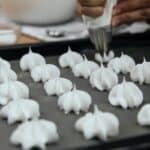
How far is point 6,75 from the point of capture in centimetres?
108

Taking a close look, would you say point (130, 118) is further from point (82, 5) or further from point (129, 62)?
point (82, 5)

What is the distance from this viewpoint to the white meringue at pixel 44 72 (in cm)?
109

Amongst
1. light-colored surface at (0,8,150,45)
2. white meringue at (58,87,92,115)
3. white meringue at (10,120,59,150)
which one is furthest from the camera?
light-colored surface at (0,8,150,45)

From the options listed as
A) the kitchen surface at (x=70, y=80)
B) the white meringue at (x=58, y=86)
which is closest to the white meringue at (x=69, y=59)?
the kitchen surface at (x=70, y=80)

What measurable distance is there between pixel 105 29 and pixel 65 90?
24 cm

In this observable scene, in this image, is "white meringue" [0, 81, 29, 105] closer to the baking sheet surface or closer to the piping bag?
the baking sheet surface

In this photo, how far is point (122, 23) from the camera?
1400 mm

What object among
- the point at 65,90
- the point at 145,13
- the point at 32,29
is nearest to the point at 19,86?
the point at 65,90

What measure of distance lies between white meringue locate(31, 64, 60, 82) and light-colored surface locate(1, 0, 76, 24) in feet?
1.00

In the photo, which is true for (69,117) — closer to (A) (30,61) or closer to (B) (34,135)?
(B) (34,135)

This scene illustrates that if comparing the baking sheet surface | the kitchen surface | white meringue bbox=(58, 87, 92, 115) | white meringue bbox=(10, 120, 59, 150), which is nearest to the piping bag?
the kitchen surface

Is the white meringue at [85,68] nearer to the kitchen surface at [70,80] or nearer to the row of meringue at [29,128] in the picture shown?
the kitchen surface at [70,80]

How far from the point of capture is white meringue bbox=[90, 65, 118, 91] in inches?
41.2

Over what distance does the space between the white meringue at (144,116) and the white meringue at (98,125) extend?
0.04 meters
